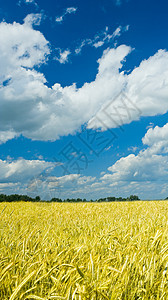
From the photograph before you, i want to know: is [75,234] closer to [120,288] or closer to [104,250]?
[104,250]

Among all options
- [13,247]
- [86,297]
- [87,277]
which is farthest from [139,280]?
[13,247]

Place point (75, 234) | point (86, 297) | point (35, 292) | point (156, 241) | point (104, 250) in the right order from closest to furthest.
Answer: point (86, 297)
point (35, 292)
point (156, 241)
point (104, 250)
point (75, 234)

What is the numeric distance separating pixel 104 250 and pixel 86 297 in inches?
51.1

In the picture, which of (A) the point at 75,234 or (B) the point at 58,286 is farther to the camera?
(A) the point at 75,234

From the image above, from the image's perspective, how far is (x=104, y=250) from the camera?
2762 millimetres

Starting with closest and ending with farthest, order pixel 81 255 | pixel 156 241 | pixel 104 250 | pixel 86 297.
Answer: pixel 86 297
pixel 81 255
pixel 156 241
pixel 104 250

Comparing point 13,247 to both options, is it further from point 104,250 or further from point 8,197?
point 8,197

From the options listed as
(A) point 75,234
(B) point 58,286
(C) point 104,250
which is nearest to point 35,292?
(B) point 58,286

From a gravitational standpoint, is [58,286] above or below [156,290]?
above

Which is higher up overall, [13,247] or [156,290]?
[13,247]

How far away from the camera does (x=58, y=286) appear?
1593 millimetres

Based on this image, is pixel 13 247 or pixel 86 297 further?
pixel 13 247

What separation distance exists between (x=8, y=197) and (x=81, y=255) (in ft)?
46.2

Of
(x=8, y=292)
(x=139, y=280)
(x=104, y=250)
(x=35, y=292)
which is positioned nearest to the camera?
(x=35, y=292)
